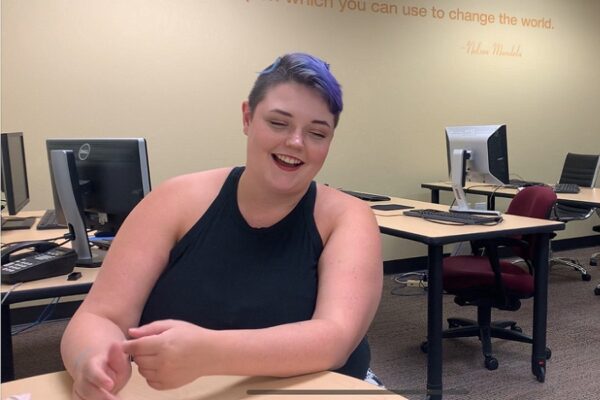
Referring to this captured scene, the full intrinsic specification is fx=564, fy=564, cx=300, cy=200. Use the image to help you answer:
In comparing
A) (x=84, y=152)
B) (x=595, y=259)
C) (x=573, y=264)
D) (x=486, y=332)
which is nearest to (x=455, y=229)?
(x=486, y=332)

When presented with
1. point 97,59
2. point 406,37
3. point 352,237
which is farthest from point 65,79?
point 352,237

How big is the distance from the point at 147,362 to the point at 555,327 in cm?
324

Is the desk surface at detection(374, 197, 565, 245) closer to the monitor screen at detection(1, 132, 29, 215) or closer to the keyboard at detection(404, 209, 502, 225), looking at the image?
the keyboard at detection(404, 209, 502, 225)

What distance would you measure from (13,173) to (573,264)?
4.27 metres

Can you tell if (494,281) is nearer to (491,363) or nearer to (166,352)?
(491,363)

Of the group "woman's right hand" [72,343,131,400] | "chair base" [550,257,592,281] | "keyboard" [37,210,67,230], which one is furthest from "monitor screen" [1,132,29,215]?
"chair base" [550,257,592,281]

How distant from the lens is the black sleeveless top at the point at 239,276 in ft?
3.52

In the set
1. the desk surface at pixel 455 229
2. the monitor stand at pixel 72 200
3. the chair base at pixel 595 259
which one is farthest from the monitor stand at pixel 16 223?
the chair base at pixel 595 259

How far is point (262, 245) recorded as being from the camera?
44.7 inches

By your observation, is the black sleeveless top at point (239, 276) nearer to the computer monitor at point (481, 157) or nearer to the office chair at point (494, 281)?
the office chair at point (494, 281)

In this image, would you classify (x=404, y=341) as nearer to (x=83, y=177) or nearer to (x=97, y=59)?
(x=83, y=177)

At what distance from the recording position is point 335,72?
440 centimetres

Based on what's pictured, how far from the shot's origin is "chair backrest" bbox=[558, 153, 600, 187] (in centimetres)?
464

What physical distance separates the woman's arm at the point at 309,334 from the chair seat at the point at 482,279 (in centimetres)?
168
